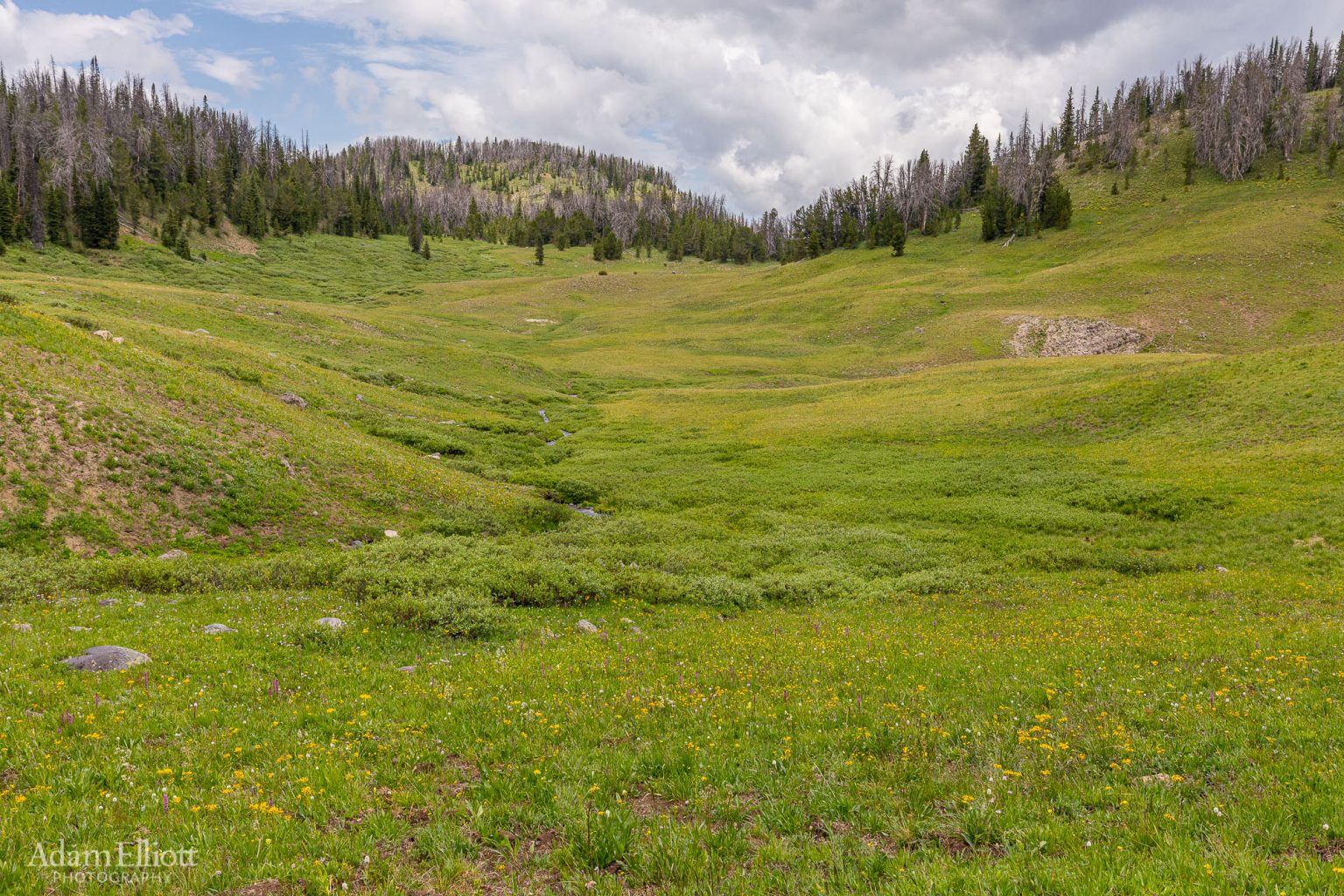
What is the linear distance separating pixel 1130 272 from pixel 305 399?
4172 inches

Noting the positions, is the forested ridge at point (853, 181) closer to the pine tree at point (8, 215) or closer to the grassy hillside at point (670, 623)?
the pine tree at point (8, 215)

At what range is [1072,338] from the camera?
250ft

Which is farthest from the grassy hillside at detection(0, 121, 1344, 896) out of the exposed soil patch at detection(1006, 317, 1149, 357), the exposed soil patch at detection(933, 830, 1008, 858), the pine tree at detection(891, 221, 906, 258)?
the pine tree at detection(891, 221, 906, 258)

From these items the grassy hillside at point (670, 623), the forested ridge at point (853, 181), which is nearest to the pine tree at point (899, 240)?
the forested ridge at point (853, 181)

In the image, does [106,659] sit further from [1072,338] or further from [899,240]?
[899,240]

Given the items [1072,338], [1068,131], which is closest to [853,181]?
[1068,131]

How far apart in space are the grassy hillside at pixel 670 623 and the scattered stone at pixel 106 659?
0.45 meters

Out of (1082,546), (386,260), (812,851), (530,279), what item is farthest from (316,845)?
(386,260)

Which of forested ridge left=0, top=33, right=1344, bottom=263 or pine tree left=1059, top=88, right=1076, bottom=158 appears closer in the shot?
forested ridge left=0, top=33, right=1344, bottom=263

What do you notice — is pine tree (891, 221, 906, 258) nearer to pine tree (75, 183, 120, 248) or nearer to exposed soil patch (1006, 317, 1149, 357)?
exposed soil patch (1006, 317, 1149, 357)

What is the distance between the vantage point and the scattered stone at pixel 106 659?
34.5 ft

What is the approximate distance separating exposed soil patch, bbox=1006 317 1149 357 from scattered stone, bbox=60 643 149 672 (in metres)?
82.5

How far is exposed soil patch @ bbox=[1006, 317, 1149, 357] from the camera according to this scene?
73.6 meters

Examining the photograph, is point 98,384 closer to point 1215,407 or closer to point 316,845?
point 316,845
